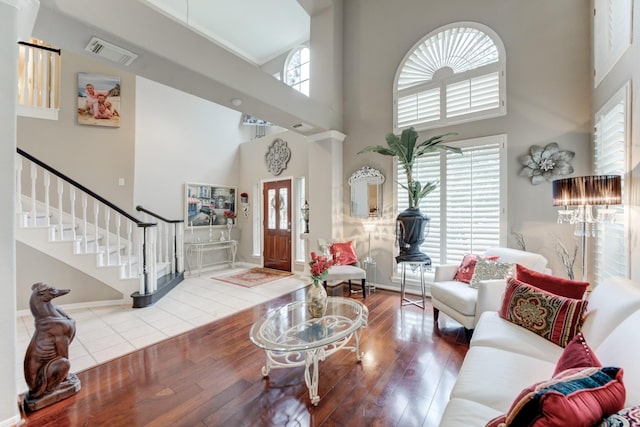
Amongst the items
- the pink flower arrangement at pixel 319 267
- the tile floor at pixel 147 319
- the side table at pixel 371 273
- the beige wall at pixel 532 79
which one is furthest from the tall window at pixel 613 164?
the tile floor at pixel 147 319

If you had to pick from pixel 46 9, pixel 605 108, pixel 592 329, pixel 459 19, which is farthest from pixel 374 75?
pixel 592 329

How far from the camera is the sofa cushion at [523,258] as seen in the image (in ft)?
8.66

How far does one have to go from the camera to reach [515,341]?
172 centimetres

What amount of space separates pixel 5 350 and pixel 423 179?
4.54 m

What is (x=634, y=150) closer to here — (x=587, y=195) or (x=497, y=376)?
(x=587, y=195)

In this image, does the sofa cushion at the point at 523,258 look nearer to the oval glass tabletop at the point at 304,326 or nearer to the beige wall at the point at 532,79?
the beige wall at the point at 532,79

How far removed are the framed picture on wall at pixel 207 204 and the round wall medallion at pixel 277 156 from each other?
4.12 ft

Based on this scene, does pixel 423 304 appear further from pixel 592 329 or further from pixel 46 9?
pixel 46 9

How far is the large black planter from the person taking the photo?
3.49m

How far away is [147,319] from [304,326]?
237 cm

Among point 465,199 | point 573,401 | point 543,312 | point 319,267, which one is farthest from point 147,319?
point 465,199

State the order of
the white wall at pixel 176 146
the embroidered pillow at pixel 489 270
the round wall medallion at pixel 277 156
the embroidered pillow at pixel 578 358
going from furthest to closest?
1. the round wall medallion at pixel 277 156
2. the white wall at pixel 176 146
3. the embroidered pillow at pixel 489 270
4. the embroidered pillow at pixel 578 358

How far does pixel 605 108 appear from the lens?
2512 mm

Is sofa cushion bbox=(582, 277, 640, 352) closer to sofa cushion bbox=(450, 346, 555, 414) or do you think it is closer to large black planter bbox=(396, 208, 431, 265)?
sofa cushion bbox=(450, 346, 555, 414)
